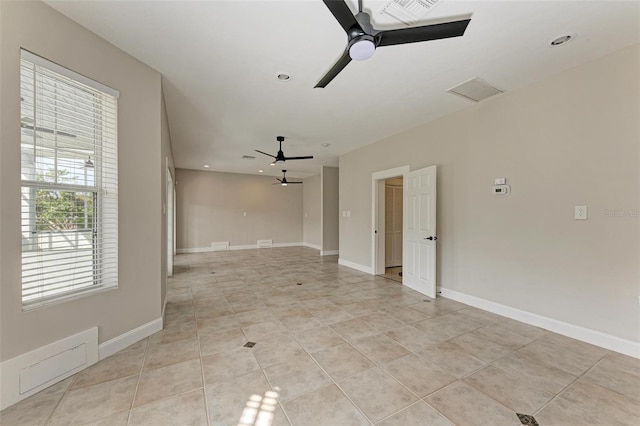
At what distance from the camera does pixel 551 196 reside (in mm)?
2908

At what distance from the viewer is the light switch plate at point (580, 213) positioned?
8.76 ft

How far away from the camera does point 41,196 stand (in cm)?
193

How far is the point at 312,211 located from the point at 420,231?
19.3ft

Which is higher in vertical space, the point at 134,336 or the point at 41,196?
the point at 41,196

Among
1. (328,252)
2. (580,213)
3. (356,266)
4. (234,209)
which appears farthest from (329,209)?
(580,213)

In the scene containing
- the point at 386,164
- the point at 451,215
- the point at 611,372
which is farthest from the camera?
the point at 386,164

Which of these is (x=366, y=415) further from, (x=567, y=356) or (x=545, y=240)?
(x=545, y=240)

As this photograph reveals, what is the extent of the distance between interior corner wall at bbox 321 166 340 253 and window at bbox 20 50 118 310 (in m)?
6.09

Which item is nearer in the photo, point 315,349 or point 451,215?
point 315,349

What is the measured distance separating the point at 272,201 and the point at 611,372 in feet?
29.8

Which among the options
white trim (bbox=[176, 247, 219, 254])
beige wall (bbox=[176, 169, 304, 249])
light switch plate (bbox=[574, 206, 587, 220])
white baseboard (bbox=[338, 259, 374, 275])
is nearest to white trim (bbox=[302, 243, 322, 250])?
beige wall (bbox=[176, 169, 304, 249])

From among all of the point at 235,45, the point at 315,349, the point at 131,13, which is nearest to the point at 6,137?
the point at 131,13

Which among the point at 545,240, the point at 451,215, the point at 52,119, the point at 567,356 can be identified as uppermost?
the point at 52,119

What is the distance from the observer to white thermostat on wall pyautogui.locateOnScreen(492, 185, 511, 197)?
3271 mm
